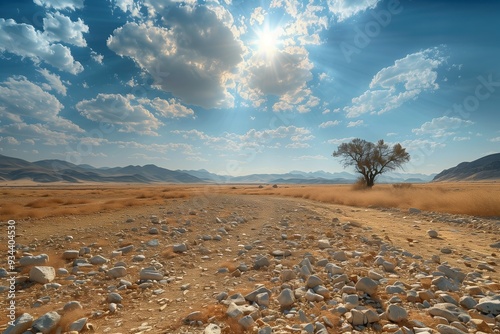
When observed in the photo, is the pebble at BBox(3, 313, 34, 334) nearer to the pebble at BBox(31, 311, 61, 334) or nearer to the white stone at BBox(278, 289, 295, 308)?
the pebble at BBox(31, 311, 61, 334)

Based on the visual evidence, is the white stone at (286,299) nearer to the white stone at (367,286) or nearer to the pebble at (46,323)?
the white stone at (367,286)

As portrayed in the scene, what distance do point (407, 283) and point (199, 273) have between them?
5.27 metres

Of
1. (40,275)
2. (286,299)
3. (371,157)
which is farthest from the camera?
(371,157)

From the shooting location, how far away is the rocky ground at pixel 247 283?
387 centimetres

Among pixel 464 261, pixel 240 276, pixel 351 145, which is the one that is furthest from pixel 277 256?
pixel 351 145

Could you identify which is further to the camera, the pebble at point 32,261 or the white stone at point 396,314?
the pebble at point 32,261

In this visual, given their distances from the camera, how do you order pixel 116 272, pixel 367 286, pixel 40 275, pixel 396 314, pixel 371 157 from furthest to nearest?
1. pixel 371 157
2. pixel 116 272
3. pixel 40 275
4. pixel 367 286
5. pixel 396 314

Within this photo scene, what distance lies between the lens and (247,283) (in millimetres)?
5672

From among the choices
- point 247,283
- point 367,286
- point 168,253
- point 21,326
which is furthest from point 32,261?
point 367,286

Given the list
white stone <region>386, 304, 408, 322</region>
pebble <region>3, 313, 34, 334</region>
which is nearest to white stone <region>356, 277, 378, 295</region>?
white stone <region>386, 304, 408, 322</region>

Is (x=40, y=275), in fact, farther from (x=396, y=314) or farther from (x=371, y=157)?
(x=371, y=157)

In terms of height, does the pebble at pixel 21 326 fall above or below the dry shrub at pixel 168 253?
above

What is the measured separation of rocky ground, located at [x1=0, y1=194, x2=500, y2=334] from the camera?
387 centimetres

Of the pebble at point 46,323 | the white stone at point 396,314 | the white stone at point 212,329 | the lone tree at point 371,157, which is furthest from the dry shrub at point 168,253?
the lone tree at point 371,157
